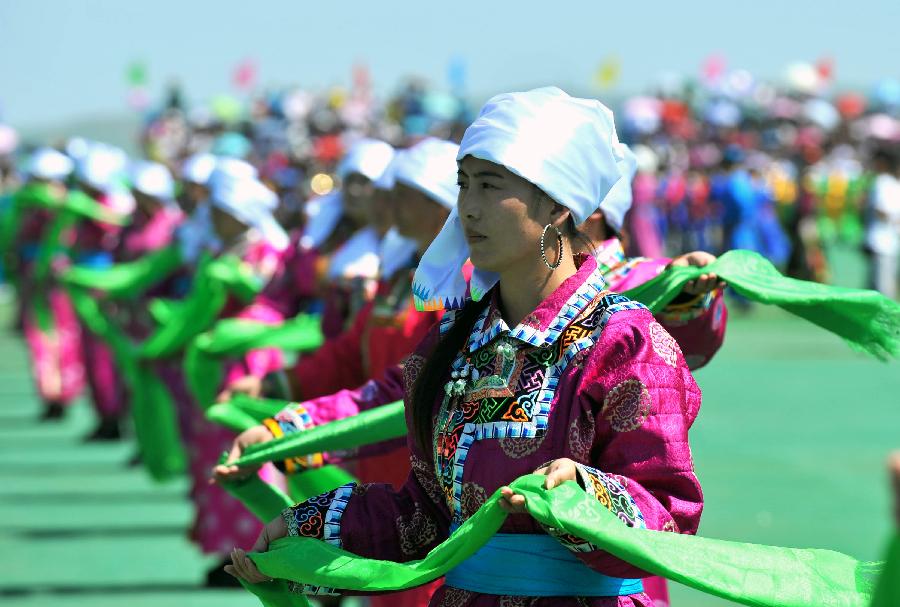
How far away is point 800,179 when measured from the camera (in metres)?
24.3

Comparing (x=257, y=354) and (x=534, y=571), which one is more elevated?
(x=534, y=571)

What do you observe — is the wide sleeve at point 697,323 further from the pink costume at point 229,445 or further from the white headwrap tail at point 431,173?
the pink costume at point 229,445

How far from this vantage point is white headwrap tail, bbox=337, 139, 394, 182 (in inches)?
255

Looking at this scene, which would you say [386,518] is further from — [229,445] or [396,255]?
[229,445]

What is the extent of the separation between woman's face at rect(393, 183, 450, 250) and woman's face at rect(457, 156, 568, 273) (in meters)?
1.63

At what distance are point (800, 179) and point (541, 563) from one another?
22166 mm

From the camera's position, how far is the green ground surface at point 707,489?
7.11 metres

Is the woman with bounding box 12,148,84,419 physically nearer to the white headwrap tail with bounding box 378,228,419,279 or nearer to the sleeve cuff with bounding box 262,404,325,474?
the white headwrap tail with bounding box 378,228,419,279

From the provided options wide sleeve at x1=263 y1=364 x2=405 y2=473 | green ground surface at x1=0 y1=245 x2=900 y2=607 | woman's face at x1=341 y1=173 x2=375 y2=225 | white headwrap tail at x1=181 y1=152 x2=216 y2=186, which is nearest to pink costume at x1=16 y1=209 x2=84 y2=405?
green ground surface at x1=0 y1=245 x2=900 y2=607

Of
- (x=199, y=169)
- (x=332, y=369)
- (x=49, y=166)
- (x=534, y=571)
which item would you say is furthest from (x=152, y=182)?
(x=534, y=571)

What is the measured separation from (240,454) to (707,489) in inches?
200

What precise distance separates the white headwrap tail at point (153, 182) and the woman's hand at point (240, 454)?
680 cm

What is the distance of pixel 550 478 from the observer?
260 centimetres

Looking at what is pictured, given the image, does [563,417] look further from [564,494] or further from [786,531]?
[786,531]
